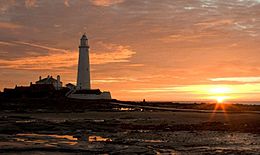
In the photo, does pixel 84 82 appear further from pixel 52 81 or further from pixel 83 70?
pixel 52 81

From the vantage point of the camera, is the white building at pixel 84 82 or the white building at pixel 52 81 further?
the white building at pixel 52 81

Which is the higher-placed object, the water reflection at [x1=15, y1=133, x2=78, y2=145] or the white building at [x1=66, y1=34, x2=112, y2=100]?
the white building at [x1=66, y1=34, x2=112, y2=100]

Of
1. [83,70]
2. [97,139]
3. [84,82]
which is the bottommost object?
[97,139]

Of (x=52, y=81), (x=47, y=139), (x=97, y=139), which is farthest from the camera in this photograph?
(x=52, y=81)

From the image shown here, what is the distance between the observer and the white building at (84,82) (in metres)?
80.9

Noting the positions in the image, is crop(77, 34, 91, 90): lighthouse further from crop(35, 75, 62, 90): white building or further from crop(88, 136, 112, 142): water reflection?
crop(88, 136, 112, 142): water reflection

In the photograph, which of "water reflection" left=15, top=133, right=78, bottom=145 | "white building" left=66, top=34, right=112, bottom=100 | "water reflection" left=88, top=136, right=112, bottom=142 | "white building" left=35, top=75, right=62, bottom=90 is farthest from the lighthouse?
"water reflection" left=88, top=136, right=112, bottom=142

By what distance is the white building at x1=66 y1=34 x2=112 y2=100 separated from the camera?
80.9 metres

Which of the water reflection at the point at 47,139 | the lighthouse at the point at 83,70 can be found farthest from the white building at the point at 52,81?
the water reflection at the point at 47,139

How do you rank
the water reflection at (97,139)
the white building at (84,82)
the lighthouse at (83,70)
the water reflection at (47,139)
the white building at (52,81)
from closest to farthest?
the water reflection at (47,139), the water reflection at (97,139), the white building at (84,82), the lighthouse at (83,70), the white building at (52,81)

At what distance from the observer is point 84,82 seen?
84250mm

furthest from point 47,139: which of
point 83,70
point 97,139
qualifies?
point 83,70

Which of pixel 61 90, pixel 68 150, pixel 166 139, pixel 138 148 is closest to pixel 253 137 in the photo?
pixel 166 139

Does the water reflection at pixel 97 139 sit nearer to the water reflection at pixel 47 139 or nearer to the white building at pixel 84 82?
the water reflection at pixel 47 139
